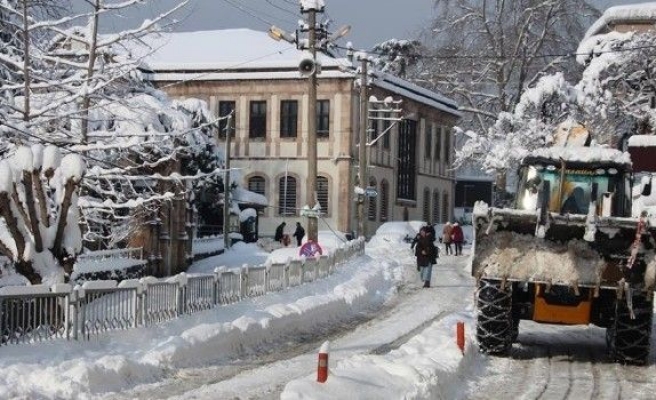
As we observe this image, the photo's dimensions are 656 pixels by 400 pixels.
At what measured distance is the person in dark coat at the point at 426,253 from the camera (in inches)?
1184

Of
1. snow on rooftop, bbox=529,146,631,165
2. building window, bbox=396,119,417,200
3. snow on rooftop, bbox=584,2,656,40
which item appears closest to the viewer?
snow on rooftop, bbox=529,146,631,165

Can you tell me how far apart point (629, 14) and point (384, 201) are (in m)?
21.0

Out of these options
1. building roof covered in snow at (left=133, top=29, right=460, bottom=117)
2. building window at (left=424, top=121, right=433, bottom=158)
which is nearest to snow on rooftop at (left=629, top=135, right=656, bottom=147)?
building roof covered in snow at (left=133, top=29, right=460, bottom=117)

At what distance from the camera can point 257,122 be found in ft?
200

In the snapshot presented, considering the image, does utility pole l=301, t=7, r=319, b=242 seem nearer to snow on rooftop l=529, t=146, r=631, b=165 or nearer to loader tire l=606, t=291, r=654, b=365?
snow on rooftop l=529, t=146, r=631, b=165

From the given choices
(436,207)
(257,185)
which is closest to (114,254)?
(257,185)

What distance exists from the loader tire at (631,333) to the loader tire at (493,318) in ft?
5.49

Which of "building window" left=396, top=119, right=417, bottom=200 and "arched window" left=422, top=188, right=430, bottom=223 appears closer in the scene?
"building window" left=396, top=119, right=417, bottom=200

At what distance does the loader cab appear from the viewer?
674 inches

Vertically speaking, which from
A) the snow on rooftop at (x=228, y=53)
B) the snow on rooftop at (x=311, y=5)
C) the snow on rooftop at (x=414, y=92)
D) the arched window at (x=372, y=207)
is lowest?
the arched window at (x=372, y=207)

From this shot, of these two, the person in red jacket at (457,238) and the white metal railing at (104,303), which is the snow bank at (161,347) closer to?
the white metal railing at (104,303)

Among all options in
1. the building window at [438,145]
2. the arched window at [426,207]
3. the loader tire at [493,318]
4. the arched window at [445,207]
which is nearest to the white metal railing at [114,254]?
the loader tire at [493,318]

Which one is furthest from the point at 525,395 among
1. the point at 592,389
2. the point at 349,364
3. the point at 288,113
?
the point at 288,113

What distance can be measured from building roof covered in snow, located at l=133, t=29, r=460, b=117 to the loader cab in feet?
126
